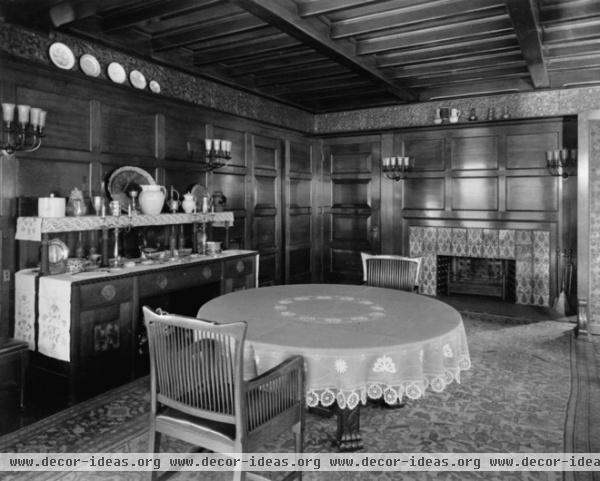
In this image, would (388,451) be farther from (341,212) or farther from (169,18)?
(341,212)

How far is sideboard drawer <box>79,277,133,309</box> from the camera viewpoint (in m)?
3.47

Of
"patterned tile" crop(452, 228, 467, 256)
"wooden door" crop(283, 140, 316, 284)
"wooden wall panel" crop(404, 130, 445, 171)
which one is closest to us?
"patterned tile" crop(452, 228, 467, 256)

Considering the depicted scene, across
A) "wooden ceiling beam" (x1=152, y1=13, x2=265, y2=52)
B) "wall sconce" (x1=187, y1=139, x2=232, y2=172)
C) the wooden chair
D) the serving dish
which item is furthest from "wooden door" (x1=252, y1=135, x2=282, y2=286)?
the wooden chair

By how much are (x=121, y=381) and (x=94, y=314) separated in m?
0.64

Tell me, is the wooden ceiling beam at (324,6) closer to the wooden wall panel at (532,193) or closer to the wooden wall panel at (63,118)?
the wooden wall panel at (63,118)

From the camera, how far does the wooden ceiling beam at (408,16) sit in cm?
374

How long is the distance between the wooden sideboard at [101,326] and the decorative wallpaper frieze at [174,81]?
173cm

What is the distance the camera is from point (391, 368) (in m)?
2.28

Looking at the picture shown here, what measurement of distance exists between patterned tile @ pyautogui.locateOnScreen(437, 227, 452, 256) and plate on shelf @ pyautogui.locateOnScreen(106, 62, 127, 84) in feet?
14.5

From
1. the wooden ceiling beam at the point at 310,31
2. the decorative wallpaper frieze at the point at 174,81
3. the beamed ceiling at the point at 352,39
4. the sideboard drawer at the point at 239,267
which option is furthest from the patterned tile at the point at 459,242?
the sideboard drawer at the point at 239,267

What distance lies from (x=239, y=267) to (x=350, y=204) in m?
2.88

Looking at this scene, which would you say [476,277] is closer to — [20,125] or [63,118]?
[63,118]

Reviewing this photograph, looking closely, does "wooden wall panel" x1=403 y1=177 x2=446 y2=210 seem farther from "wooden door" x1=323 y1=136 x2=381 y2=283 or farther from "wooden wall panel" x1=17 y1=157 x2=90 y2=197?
"wooden wall panel" x1=17 y1=157 x2=90 y2=197

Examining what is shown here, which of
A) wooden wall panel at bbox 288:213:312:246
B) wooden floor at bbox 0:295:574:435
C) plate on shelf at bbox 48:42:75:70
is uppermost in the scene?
plate on shelf at bbox 48:42:75:70
